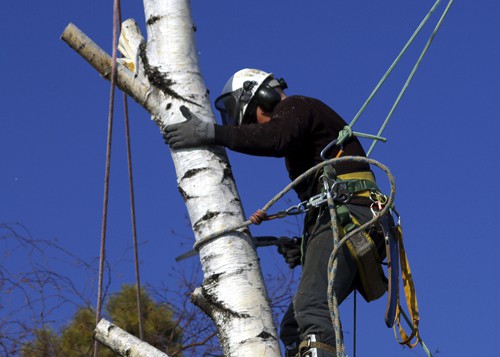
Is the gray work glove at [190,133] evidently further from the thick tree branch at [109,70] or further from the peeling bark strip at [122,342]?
the peeling bark strip at [122,342]

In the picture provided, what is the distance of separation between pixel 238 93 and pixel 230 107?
10cm

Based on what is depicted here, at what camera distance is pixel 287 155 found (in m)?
5.11

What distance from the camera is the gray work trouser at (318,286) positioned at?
455 cm

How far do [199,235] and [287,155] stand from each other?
2.63ft

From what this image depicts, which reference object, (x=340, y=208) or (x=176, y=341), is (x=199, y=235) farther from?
(x=176, y=341)

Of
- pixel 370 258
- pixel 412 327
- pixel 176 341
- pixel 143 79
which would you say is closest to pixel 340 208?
pixel 370 258

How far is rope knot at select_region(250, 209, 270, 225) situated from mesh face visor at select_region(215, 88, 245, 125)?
2.79 feet

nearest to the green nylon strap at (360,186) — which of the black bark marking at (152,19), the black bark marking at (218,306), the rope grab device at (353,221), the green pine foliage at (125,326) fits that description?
the rope grab device at (353,221)

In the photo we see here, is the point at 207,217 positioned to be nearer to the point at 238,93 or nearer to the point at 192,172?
the point at 192,172

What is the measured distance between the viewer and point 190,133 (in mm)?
4574

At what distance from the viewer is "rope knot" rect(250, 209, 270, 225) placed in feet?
15.0

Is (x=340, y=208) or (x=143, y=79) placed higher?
(x=143, y=79)

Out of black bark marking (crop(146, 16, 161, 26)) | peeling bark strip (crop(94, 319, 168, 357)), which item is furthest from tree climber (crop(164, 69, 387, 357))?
peeling bark strip (crop(94, 319, 168, 357))

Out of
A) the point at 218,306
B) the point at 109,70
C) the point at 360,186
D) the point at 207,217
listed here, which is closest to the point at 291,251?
the point at 360,186
